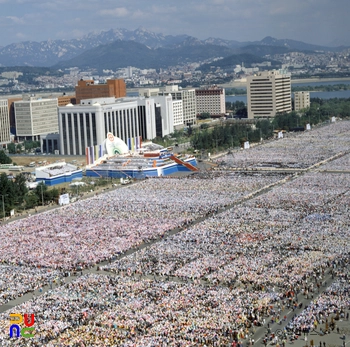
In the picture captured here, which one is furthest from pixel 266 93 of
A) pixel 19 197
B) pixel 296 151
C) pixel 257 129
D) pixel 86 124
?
pixel 19 197

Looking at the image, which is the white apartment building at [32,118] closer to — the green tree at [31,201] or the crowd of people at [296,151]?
the crowd of people at [296,151]

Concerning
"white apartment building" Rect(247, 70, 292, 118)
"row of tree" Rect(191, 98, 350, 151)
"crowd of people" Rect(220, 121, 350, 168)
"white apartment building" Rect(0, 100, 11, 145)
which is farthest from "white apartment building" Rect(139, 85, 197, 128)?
"crowd of people" Rect(220, 121, 350, 168)

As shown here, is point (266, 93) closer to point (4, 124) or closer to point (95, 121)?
point (4, 124)

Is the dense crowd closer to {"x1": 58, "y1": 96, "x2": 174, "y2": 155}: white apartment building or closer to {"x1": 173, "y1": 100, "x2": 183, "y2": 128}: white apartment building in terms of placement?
{"x1": 58, "y1": 96, "x2": 174, "y2": 155}: white apartment building

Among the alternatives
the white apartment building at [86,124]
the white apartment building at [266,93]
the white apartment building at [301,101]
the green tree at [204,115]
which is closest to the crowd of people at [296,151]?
the white apartment building at [86,124]

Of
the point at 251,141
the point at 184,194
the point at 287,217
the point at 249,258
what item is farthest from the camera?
the point at 251,141

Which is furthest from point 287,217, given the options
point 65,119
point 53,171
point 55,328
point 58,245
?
point 65,119

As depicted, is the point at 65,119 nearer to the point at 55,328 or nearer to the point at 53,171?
the point at 53,171
